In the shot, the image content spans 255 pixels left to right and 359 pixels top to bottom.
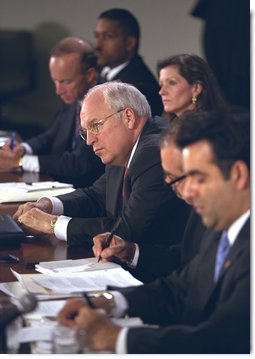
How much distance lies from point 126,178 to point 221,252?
1175 millimetres

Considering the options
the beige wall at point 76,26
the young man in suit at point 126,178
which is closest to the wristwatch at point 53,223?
the young man in suit at point 126,178

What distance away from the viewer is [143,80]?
587cm

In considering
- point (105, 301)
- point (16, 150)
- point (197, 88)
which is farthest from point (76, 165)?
point (105, 301)

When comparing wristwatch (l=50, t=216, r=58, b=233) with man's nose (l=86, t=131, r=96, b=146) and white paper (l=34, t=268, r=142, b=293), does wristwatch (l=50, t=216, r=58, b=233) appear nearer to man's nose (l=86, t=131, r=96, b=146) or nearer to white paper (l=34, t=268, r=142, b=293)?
man's nose (l=86, t=131, r=96, b=146)

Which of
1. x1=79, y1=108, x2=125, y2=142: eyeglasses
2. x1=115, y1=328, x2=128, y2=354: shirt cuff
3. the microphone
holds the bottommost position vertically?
x1=115, y1=328, x2=128, y2=354: shirt cuff


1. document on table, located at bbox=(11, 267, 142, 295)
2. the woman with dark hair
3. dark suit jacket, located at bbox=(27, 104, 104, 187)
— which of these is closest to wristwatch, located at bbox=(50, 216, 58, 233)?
document on table, located at bbox=(11, 267, 142, 295)

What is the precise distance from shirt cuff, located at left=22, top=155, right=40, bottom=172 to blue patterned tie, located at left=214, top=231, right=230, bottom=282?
277 centimetres

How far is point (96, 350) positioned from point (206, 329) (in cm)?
29

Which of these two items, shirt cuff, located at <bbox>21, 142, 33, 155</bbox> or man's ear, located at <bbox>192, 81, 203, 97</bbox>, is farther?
shirt cuff, located at <bbox>21, 142, 33, 155</bbox>

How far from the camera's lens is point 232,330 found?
2232 mm

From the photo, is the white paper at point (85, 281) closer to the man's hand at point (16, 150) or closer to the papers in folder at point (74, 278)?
the papers in folder at point (74, 278)

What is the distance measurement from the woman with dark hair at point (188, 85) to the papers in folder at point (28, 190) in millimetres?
682

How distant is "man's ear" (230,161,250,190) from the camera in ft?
7.74

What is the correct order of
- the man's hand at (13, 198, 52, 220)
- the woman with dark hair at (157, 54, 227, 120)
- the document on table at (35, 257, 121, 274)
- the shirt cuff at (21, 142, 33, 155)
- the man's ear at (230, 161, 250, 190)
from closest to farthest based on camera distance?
the man's ear at (230, 161, 250, 190) → the document on table at (35, 257, 121, 274) → the man's hand at (13, 198, 52, 220) → the woman with dark hair at (157, 54, 227, 120) → the shirt cuff at (21, 142, 33, 155)
